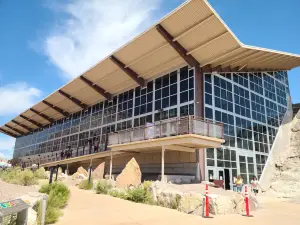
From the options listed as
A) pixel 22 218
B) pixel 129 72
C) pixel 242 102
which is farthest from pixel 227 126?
pixel 22 218

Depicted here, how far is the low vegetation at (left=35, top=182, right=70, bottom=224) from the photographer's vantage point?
24.6 feet

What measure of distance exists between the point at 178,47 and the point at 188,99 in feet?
13.4

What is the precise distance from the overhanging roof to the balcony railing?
6023 mm

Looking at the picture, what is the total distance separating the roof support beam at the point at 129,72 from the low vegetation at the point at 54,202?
14.0 meters

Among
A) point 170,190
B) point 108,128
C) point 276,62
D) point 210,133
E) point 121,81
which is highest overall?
point 276,62

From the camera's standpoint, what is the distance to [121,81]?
85.0 ft

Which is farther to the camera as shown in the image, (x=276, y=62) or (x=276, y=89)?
(x=276, y=89)

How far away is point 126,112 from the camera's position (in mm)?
26125

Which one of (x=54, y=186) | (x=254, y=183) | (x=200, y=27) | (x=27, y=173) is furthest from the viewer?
(x=254, y=183)

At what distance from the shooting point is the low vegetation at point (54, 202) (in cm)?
748

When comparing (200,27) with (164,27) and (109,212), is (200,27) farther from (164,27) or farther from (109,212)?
(109,212)

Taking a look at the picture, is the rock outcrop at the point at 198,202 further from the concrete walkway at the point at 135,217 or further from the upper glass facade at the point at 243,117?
the upper glass facade at the point at 243,117

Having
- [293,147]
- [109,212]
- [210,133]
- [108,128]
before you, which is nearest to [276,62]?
[293,147]

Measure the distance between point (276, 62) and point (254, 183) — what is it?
13.1 meters
